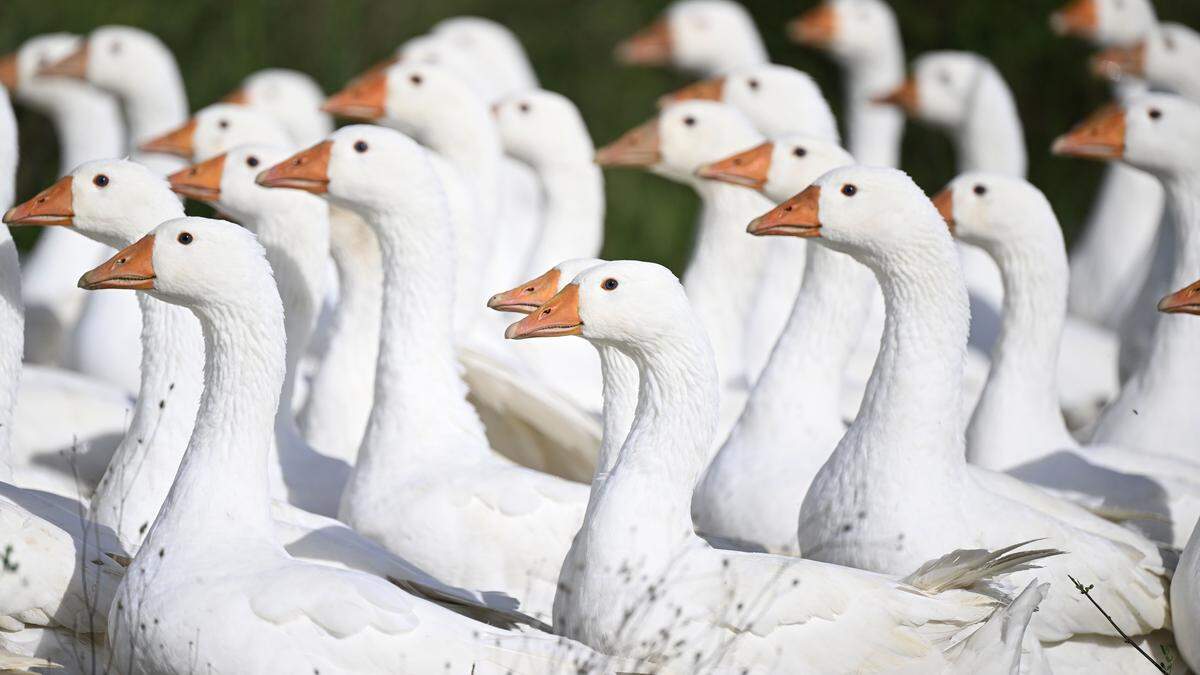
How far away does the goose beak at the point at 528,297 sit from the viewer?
585 centimetres

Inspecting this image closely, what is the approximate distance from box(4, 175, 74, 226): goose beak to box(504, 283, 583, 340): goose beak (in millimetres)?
1795

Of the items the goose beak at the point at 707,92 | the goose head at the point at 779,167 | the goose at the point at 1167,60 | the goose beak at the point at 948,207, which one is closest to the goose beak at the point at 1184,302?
the goose beak at the point at 948,207

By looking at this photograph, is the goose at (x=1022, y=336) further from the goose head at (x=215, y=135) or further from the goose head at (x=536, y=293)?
the goose head at (x=215, y=135)

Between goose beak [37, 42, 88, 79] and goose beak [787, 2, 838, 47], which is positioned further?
goose beak [787, 2, 838, 47]

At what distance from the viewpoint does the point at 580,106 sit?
16.5 meters

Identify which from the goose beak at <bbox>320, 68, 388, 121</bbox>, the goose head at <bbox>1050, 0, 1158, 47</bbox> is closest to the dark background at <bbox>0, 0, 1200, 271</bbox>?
the goose head at <bbox>1050, 0, 1158, 47</bbox>

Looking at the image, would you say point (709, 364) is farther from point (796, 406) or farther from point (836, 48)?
point (836, 48)

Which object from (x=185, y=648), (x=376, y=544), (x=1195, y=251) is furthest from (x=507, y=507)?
(x=1195, y=251)

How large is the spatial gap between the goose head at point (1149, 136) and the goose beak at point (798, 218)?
276 centimetres

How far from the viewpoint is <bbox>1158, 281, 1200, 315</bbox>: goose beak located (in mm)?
6324

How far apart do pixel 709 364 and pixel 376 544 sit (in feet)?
4.61

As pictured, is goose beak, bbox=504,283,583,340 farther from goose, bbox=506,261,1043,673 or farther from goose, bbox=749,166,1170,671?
goose, bbox=749,166,1170,671

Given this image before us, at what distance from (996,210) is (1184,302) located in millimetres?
1354

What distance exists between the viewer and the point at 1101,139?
8.55 m
